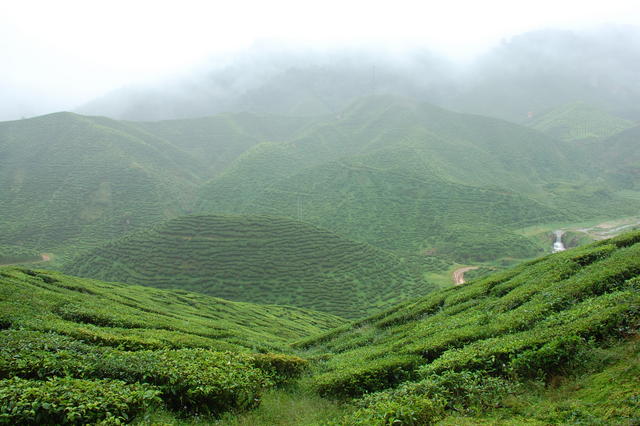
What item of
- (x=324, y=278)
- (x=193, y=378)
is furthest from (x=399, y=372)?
(x=324, y=278)

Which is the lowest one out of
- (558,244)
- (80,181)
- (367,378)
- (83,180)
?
(558,244)

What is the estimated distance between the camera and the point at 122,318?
21312 mm

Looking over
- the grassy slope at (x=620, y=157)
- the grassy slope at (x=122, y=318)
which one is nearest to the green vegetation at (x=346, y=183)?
the grassy slope at (x=620, y=157)

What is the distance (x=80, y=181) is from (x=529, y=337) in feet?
480

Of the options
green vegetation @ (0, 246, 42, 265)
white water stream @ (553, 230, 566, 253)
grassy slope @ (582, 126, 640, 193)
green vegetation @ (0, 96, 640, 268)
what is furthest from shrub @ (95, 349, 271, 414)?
grassy slope @ (582, 126, 640, 193)

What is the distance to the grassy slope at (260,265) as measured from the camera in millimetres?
60312

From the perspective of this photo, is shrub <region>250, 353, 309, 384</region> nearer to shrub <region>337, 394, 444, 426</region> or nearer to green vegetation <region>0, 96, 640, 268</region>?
shrub <region>337, 394, 444, 426</region>

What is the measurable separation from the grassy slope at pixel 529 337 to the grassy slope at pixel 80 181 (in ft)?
335

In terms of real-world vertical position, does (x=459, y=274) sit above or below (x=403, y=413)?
below

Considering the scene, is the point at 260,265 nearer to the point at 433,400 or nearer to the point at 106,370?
the point at 106,370

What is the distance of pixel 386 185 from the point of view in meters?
125

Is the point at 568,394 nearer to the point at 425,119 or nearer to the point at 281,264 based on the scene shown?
the point at 281,264

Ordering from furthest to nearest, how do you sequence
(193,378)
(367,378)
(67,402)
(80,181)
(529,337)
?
1. (80,181)
2. (367,378)
3. (529,337)
4. (193,378)
5. (67,402)

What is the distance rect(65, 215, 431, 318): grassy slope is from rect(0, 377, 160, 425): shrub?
49.3m
